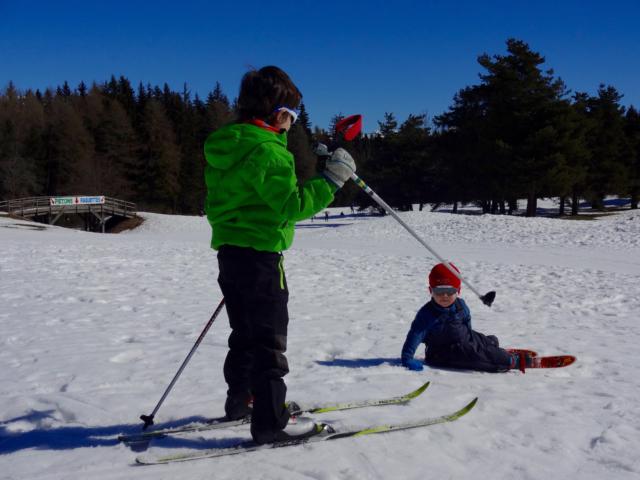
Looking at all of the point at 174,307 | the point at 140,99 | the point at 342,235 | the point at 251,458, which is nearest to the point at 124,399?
the point at 251,458

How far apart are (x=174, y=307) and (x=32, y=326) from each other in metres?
1.93

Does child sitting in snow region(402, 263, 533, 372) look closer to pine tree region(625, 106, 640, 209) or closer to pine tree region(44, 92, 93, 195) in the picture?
pine tree region(625, 106, 640, 209)

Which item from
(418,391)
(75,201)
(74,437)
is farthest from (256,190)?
(75,201)

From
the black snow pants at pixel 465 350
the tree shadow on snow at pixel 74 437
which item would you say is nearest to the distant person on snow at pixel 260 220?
the tree shadow on snow at pixel 74 437

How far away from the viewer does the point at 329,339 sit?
18.8ft

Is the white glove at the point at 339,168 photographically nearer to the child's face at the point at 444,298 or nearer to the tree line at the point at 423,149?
the child's face at the point at 444,298

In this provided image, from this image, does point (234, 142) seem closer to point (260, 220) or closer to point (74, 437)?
point (260, 220)

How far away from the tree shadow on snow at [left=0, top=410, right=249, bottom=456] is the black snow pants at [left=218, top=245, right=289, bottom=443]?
1.12 feet

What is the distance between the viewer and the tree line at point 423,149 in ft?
101

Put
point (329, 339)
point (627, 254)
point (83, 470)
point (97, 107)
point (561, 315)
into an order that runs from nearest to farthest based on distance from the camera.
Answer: point (83, 470) → point (329, 339) → point (561, 315) → point (627, 254) → point (97, 107)

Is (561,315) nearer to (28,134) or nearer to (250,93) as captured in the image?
(250,93)

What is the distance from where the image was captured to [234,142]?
8.84 feet

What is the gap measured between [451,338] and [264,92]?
114 inches

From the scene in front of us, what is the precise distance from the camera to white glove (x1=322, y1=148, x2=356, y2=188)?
109 inches
